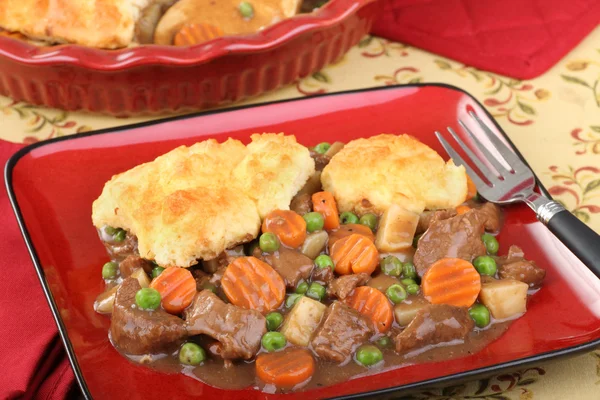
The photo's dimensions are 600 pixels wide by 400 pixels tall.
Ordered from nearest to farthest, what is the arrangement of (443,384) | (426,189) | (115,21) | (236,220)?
(443,384) < (236,220) < (426,189) < (115,21)

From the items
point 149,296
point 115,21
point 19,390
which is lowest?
point 19,390

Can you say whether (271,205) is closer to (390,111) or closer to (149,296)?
(149,296)

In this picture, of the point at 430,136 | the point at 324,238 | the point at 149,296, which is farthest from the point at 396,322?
A: the point at 430,136

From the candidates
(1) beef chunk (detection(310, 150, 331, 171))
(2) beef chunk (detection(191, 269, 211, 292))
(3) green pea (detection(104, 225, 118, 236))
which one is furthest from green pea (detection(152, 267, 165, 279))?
(1) beef chunk (detection(310, 150, 331, 171))

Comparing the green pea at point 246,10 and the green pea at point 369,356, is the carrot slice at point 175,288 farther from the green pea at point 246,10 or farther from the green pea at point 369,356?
the green pea at point 246,10

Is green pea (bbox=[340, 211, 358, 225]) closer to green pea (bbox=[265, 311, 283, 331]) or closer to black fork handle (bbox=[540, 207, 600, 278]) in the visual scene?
green pea (bbox=[265, 311, 283, 331])
